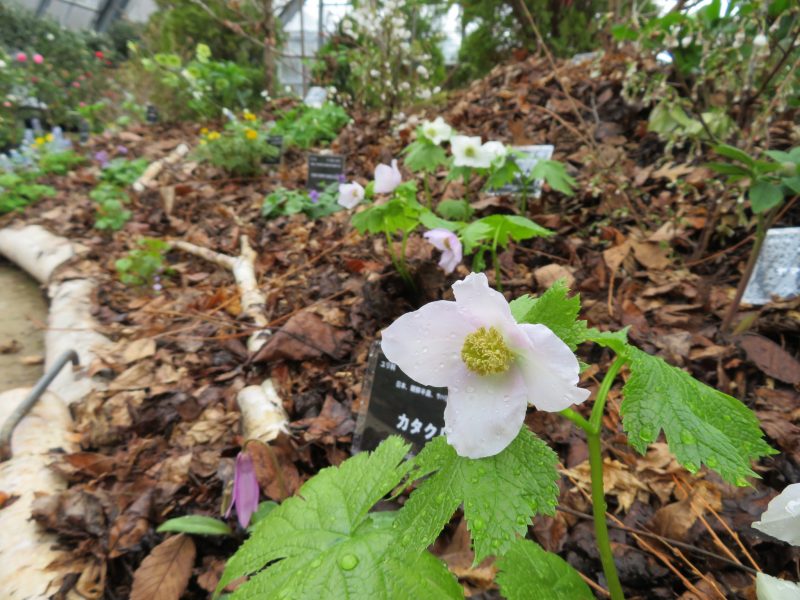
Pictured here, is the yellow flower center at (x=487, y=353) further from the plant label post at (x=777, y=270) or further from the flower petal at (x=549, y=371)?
the plant label post at (x=777, y=270)

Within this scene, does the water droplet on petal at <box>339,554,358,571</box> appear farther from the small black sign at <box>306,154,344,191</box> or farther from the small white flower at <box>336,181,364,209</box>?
the small black sign at <box>306,154,344,191</box>

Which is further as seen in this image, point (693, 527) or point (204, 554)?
point (204, 554)

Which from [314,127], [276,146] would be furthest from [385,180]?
[314,127]

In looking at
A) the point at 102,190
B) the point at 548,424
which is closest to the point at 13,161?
the point at 102,190

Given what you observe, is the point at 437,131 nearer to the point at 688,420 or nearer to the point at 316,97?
the point at 688,420

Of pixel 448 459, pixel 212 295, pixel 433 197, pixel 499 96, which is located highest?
pixel 499 96

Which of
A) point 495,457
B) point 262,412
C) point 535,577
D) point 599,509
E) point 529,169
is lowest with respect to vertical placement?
point 262,412

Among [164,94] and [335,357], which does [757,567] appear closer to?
[335,357]
